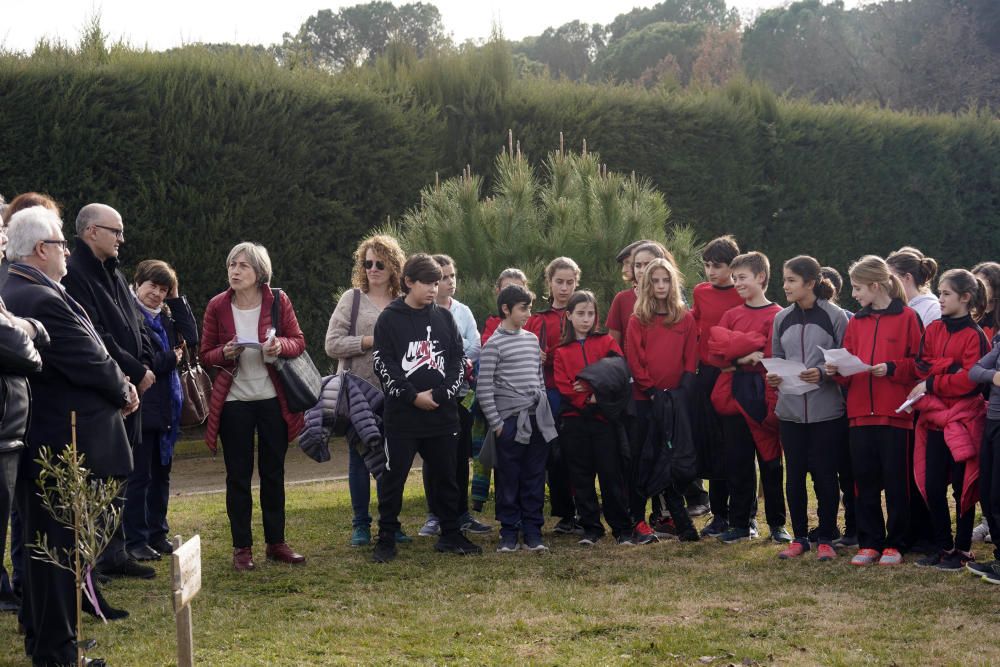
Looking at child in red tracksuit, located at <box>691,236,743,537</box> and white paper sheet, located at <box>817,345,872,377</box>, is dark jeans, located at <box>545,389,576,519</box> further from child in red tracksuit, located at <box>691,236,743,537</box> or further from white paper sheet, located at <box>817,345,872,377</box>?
white paper sheet, located at <box>817,345,872,377</box>

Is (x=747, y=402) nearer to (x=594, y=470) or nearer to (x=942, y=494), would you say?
(x=594, y=470)

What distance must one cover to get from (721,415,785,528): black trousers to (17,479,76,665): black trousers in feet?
13.4

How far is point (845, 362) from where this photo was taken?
6.54m

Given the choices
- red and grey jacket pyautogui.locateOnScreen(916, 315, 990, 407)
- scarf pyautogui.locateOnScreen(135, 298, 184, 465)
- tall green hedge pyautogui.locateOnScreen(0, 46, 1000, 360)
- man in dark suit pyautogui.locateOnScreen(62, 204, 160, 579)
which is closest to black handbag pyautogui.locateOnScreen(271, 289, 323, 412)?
man in dark suit pyautogui.locateOnScreen(62, 204, 160, 579)

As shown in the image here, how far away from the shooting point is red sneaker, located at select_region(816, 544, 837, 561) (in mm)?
6688

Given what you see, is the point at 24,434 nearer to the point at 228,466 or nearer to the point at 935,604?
the point at 228,466

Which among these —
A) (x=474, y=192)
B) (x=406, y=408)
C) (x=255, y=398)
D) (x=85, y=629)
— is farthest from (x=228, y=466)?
(x=474, y=192)

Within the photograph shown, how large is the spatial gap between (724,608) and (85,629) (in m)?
2.98

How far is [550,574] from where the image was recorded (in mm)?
6465

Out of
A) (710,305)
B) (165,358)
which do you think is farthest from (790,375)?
(165,358)

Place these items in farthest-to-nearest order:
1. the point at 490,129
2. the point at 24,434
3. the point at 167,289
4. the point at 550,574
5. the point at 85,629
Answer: the point at 490,129 → the point at 167,289 → the point at 550,574 → the point at 85,629 → the point at 24,434

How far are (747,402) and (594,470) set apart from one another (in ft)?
3.45

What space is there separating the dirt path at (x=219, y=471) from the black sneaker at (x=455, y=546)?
10.4 ft

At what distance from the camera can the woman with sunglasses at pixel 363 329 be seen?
7.30m
